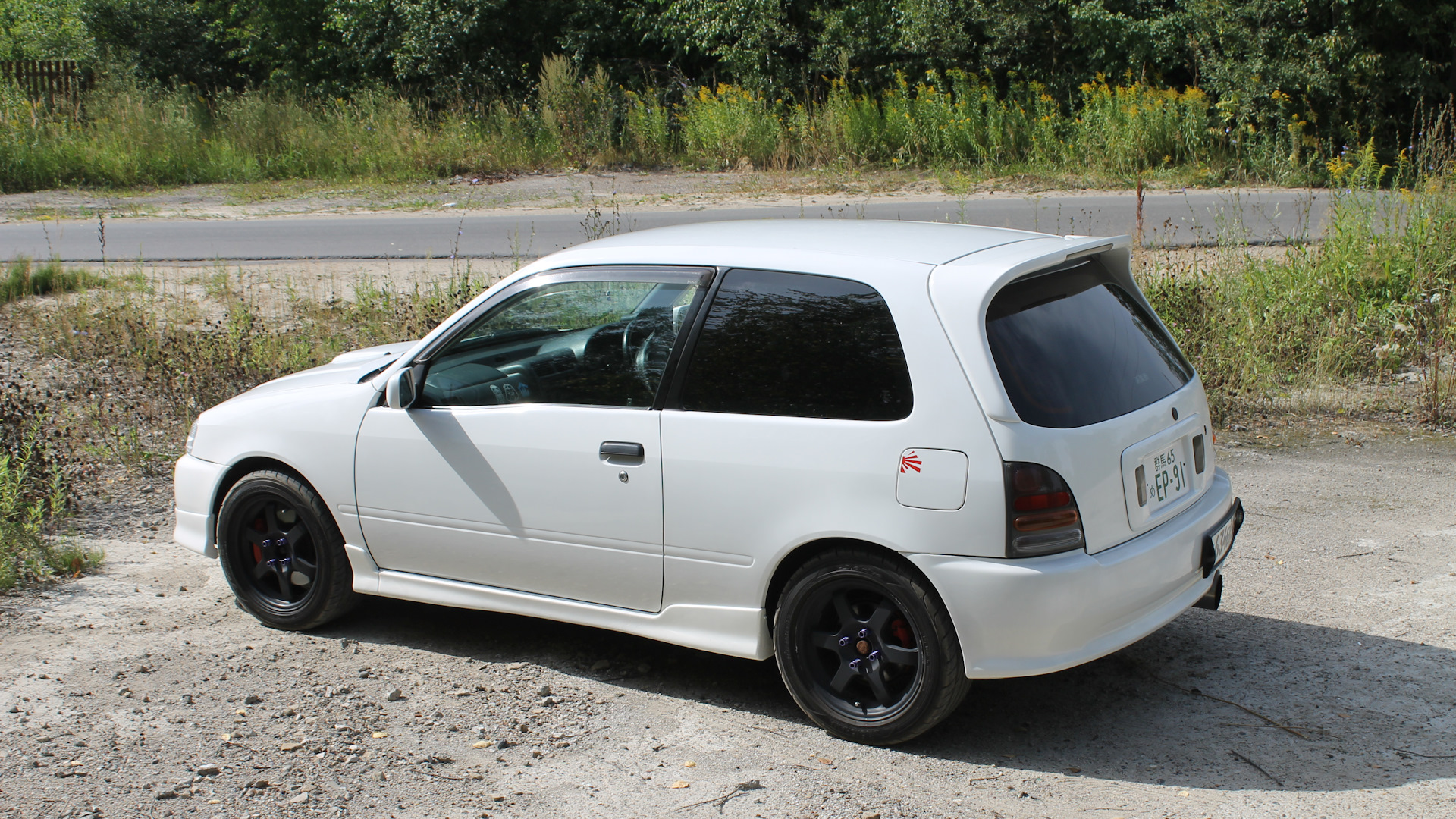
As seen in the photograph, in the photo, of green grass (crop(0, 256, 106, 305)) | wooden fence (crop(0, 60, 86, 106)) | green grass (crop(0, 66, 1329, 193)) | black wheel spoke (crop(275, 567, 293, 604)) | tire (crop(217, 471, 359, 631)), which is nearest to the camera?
tire (crop(217, 471, 359, 631))

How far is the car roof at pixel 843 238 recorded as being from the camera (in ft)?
12.7

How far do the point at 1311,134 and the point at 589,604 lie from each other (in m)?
20.1

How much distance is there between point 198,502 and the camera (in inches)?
195

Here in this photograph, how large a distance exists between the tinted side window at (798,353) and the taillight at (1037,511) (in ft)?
1.32

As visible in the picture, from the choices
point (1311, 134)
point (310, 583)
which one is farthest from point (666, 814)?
point (1311, 134)

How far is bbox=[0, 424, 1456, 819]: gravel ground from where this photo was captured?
350cm

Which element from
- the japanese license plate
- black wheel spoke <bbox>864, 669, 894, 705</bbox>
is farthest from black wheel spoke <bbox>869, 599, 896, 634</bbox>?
the japanese license plate

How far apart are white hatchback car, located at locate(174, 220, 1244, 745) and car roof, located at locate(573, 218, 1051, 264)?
0.02 meters

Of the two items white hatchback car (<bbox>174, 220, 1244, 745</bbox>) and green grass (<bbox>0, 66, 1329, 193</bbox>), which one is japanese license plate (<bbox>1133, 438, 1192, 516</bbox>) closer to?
white hatchback car (<bbox>174, 220, 1244, 745</bbox>)

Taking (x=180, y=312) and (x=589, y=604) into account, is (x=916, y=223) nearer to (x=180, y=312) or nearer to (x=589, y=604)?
(x=589, y=604)

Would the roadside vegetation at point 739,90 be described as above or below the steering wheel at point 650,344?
above

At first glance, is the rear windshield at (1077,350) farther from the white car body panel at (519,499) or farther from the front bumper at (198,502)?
the front bumper at (198,502)

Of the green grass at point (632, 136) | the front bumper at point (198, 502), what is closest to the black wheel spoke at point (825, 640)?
the front bumper at point (198, 502)

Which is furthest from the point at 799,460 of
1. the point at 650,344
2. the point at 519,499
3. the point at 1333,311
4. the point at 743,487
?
the point at 1333,311
